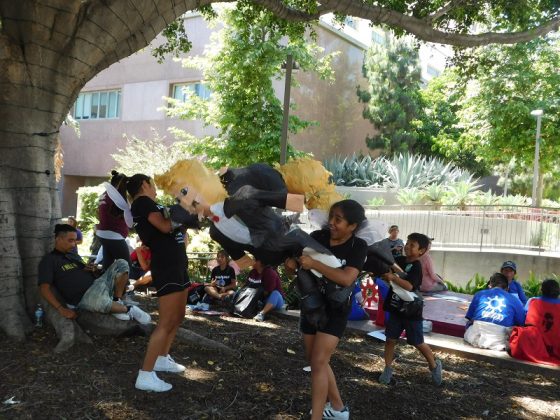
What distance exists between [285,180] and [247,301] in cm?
432

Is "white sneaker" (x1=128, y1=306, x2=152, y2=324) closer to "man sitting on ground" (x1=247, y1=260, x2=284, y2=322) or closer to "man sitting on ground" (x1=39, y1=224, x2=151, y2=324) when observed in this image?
"man sitting on ground" (x1=39, y1=224, x2=151, y2=324)

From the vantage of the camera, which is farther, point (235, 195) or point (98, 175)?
point (98, 175)

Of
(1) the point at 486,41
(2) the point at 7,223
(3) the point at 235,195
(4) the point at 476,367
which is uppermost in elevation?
(1) the point at 486,41

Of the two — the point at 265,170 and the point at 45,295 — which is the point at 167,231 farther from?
the point at 45,295

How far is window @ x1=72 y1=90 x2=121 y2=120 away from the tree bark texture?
2143 cm

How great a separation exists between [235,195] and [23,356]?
2357 millimetres

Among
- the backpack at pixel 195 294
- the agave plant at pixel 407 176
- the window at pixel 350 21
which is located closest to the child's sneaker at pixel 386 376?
the backpack at pixel 195 294

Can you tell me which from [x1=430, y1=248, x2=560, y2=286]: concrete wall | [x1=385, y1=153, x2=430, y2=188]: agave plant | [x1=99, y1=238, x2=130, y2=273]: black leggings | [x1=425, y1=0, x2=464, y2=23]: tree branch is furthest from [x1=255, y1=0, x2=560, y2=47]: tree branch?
[x1=385, y1=153, x2=430, y2=188]: agave plant

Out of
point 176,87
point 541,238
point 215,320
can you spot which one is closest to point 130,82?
point 176,87

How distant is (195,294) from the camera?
26.8 ft

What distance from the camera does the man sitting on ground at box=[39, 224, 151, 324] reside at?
459cm

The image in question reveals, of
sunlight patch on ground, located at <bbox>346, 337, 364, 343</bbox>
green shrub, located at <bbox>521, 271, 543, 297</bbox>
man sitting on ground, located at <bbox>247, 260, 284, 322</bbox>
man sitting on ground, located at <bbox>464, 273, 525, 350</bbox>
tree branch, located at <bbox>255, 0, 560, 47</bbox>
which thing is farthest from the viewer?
green shrub, located at <bbox>521, 271, 543, 297</bbox>

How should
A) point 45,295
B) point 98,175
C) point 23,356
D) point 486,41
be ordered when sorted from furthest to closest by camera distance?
1. point 98,175
2. point 486,41
3. point 45,295
4. point 23,356

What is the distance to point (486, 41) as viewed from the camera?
26.1 feet
